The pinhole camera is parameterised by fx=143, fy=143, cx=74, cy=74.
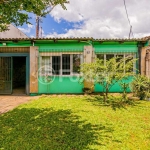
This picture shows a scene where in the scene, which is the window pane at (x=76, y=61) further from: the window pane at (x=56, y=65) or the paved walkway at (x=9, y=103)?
the paved walkway at (x=9, y=103)

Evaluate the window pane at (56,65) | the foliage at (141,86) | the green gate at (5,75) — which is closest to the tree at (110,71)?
the foliage at (141,86)

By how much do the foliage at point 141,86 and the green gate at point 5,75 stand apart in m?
9.19

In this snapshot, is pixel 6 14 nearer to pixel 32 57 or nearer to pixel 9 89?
pixel 32 57

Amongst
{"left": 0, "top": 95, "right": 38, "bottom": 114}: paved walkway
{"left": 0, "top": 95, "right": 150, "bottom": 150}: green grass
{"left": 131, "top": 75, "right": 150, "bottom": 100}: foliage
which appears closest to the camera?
{"left": 0, "top": 95, "right": 150, "bottom": 150}: green grass

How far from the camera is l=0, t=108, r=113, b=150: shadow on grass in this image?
353cm

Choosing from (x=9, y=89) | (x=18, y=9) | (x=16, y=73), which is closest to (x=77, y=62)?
(x=9, y=89)

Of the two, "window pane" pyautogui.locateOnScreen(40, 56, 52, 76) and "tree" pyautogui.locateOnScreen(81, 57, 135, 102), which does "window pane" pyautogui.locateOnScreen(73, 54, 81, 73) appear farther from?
"tree" pyautogui.locateOnScreen(81, 57, 135, 102)

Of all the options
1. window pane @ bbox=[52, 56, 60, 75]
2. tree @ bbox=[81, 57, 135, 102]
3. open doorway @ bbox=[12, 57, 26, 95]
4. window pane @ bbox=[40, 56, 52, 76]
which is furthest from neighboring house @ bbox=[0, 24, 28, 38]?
tree @ bbox=[81, 57, 135, 102]

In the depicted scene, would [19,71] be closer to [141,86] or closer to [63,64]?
[63,64]

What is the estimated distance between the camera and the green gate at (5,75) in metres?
11.2

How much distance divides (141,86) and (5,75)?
991 centimetres

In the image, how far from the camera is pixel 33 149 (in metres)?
3.32

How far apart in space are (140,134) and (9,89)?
Result: 10041mm

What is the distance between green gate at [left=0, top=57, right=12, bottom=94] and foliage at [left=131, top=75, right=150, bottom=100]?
919 centimetres
